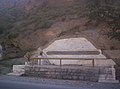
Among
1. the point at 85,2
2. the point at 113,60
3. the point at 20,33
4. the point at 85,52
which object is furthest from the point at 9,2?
the point at 113,60

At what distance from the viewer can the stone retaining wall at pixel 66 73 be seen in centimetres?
1209

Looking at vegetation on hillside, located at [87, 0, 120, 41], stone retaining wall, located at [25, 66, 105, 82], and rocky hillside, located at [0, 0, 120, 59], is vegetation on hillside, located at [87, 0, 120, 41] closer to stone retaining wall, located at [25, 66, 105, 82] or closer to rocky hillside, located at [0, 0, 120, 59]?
A: rocky hillside, located at [0, 0, 120, 59]

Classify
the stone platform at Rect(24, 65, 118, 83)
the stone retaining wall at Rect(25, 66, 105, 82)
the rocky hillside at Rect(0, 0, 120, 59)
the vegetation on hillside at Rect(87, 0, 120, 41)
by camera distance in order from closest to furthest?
the stone platform at Rect(24, 65, 118, 83) < the stone retaining wall at Rect(25, 66, 105, 82) < the vegetation on hillside at Rect(87, 0, 120, 41) < the rocky hillside at Rect(0, 0, 120, 59)

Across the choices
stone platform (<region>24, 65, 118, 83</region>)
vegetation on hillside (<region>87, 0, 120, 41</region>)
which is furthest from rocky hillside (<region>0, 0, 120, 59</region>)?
stone platform (<region>24, 65, 118, 83</region>)

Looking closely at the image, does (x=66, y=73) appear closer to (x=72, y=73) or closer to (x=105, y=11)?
(x=72, y=73)

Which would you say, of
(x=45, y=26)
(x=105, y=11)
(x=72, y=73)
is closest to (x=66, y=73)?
(x=72, y=73)

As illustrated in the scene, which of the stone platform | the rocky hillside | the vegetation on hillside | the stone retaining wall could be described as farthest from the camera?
the rocky hillside

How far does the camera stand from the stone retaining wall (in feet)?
39.7

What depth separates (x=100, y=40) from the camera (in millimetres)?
17062

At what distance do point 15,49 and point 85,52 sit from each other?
623 centimetres

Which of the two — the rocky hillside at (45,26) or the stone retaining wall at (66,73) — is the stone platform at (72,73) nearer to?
the stone retaining wall at (66,73)

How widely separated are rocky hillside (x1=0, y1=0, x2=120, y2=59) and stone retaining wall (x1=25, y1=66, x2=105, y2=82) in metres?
4.40

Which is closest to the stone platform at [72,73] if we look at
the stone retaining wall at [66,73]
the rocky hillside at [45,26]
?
the stone retaining wall at [66,73]

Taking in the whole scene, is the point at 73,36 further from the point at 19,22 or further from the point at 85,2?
the point at 19,22
